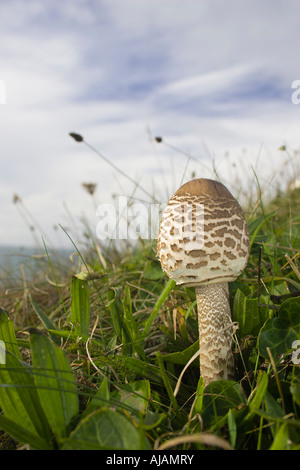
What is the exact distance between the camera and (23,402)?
165cm

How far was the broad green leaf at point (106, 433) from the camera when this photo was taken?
4.58 feet

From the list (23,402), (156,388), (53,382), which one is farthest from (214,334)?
(23,402)

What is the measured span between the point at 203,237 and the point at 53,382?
3.03ft

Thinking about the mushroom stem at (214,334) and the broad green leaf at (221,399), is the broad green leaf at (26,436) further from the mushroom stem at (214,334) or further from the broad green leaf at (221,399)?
the mushroom stem at (214,334)

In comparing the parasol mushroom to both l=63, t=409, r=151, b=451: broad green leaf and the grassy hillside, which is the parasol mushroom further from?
l=63, t=409, r=151, b=451: broad green leaf

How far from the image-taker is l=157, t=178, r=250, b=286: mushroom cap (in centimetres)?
182

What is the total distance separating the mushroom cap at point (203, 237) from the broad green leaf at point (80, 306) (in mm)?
583

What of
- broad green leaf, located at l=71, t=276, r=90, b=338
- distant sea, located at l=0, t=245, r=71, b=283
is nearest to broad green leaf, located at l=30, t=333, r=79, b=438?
broad green leaf, located at l=71, t=276, r=90, b=338

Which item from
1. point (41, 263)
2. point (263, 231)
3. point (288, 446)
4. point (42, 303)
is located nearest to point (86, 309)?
point (288, 446)

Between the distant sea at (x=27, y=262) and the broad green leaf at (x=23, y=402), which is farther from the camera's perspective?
the distant sea at (x=27, y=262)

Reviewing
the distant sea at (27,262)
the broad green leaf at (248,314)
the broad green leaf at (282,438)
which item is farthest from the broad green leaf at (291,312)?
the distant sea at (27,262)

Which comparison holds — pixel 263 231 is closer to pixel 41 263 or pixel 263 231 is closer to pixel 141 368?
pixel 141 368

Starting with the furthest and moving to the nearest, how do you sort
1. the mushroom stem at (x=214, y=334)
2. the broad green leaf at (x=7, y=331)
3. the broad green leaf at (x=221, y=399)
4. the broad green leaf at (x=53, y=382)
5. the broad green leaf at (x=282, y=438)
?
the mushroom stem at (x=214, y=334) → the broad green leaf at (x=7, y=331) → the broad green leaf at (x=221, y=399) → the broad green leaf at (x=53, y=382) → the broad green leaf at (x=282, y=438)
